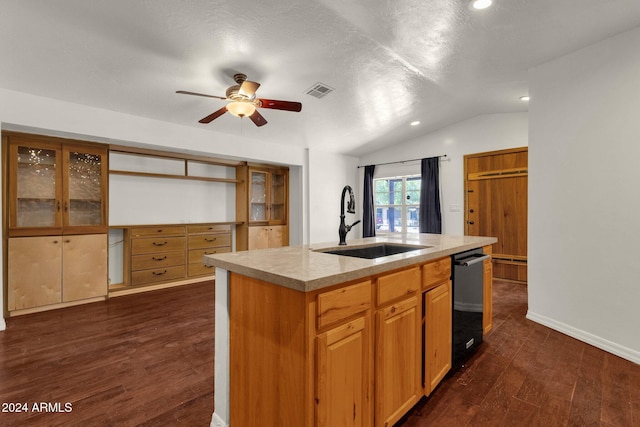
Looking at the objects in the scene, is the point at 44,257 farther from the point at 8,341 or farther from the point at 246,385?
the point at 246,385

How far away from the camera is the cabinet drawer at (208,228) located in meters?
4.73

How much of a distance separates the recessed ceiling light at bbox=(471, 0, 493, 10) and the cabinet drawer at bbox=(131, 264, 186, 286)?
15.5ft

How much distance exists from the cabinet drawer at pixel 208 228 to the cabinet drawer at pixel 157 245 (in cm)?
20

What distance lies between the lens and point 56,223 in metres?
3.52

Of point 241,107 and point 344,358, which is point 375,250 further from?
point 241,107

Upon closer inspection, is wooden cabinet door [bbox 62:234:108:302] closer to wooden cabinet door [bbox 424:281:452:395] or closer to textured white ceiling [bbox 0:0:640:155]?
textured white ceiling [bbox 0:0:640:155]

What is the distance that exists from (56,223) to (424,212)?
5.58 metres

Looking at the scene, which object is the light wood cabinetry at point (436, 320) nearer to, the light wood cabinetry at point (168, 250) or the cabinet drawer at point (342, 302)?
the cabinet drawer at point (342, 302)

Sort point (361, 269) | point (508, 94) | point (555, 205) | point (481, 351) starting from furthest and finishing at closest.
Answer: point (508, 94) → point (555, 205) → point (481, 351) → point (361, 269)

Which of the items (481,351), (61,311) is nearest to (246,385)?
(481,351)

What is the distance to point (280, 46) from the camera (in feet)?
8.89

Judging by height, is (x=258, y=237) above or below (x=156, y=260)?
above

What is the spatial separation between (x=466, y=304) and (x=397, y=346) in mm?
963

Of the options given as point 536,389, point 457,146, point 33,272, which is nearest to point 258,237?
point 33,272
